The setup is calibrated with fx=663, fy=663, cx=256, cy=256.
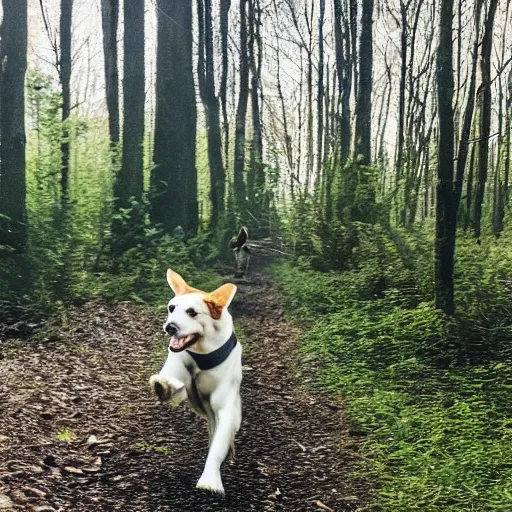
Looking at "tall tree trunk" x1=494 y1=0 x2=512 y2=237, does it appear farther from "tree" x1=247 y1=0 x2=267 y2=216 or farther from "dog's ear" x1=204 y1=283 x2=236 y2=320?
"dog's ear" x1=204 y1=283 x2=236 y2=320

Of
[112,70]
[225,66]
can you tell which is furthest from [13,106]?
[225,66]


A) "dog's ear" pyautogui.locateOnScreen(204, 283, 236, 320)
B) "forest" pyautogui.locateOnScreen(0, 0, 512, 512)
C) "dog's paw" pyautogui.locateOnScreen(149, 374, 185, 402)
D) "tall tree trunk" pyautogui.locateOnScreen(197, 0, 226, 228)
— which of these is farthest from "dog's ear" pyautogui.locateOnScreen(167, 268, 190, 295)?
"tall tree trunk" pyautogui.locateOnScreen(197, 0, 226, 228)

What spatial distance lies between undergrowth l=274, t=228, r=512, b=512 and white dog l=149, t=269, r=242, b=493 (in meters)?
0.64

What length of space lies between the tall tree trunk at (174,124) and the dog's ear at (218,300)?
49.8 inches

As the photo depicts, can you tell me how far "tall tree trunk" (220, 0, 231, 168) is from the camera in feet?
13.8

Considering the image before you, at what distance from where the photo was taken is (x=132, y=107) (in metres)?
4.48

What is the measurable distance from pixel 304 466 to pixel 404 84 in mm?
2286

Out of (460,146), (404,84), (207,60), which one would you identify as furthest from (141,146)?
(460,146)

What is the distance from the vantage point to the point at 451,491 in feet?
9.14

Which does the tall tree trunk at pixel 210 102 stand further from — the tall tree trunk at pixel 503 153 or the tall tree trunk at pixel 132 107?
the tall tree trunk at pixel 503 153

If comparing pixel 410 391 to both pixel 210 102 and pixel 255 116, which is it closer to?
pixel 255 116

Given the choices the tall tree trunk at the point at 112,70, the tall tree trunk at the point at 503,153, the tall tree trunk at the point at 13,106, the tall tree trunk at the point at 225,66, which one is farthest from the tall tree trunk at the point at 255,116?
the tall tree trunk at the point at 13,106

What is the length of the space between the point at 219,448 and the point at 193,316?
59 centimetres

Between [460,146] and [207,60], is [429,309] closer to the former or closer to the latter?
[460,146]
